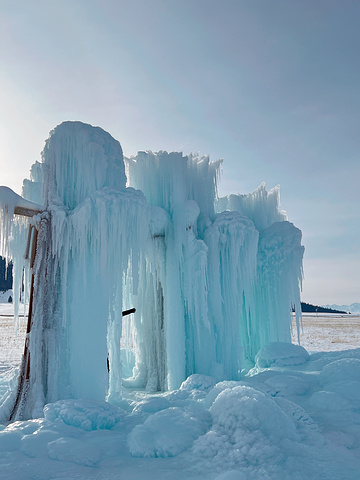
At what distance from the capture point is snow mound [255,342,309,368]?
10.4 metres

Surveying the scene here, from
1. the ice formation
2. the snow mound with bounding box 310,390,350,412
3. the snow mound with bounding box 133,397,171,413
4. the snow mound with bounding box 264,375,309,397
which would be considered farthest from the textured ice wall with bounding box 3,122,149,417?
the snow mound with bounding box 310,390,350,412

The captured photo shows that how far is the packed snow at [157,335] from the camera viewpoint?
446 centimetres

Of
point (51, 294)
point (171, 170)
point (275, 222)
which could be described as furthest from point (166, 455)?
point (275, 222)

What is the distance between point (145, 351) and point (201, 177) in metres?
5.76

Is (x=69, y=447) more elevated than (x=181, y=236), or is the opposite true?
(x=181, y=236)

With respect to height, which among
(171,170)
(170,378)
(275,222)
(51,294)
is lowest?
(170,378)

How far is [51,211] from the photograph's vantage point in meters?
7.51

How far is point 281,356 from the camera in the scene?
1046 cm

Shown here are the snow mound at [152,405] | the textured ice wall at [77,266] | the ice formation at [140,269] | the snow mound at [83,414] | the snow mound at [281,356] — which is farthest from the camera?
the snow mound at [281,356]

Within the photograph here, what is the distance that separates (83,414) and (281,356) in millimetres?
6755

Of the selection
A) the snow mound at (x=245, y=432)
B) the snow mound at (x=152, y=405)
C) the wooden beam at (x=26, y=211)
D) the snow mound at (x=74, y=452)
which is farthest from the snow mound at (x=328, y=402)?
the wooden beam at (x=26, y=211)

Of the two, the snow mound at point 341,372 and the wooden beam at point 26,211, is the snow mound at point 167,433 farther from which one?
the wooden beam at point 26,211

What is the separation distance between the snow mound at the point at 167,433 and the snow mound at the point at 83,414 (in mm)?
918

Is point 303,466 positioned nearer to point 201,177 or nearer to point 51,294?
point 51,294
